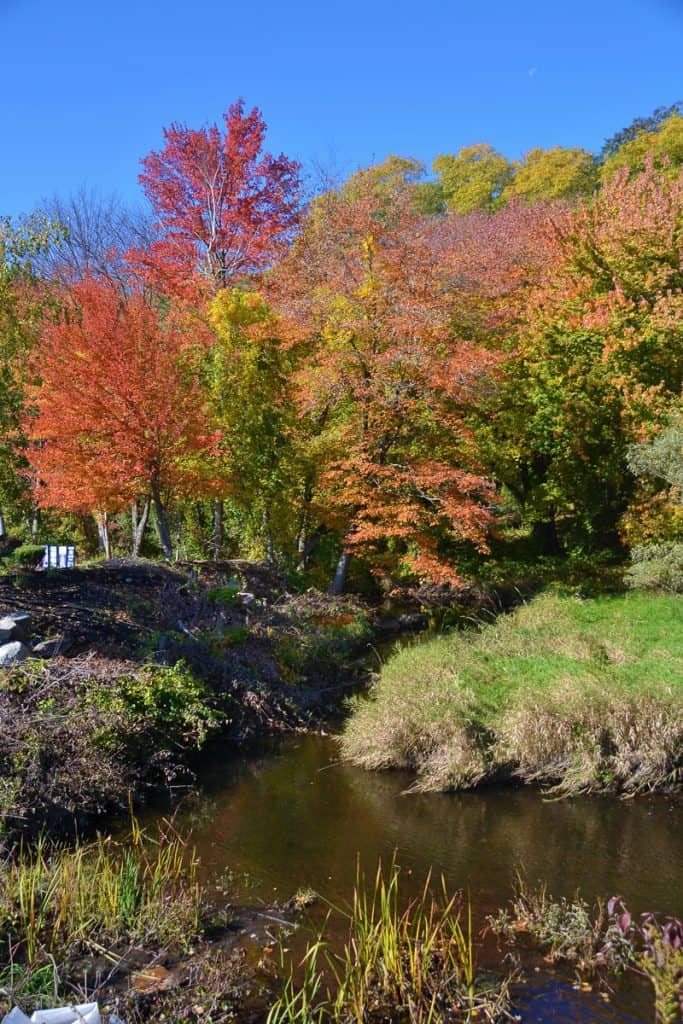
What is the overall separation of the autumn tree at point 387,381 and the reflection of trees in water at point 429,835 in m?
6.08

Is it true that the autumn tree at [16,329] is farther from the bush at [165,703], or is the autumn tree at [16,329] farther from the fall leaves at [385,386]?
the bush at [165,703]

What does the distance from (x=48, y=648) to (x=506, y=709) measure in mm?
6070

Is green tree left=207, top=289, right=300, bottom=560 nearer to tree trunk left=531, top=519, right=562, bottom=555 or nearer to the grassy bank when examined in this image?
the grassy bank

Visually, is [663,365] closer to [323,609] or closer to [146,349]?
[323,609]

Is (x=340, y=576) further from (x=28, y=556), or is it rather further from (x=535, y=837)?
(x=535, y=837)

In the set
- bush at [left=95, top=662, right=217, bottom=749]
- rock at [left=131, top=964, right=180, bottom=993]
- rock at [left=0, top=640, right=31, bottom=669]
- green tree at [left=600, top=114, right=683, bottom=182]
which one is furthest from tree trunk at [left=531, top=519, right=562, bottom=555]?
green tree at [left=600, top=114, right=683, bottom=182]

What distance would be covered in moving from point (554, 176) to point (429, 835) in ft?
110

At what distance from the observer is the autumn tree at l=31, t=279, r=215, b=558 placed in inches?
527

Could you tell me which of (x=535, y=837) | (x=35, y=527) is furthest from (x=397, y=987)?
(x=35, y=527)

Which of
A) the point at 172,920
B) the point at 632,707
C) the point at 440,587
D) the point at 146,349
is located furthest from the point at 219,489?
the point at 172,920

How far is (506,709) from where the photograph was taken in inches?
373

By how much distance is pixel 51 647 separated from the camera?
32.2ft

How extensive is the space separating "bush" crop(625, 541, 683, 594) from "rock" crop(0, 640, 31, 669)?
1021 centimetres

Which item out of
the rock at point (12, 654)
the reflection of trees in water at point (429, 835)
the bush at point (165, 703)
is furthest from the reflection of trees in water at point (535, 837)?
the rock at point (12, 654)
